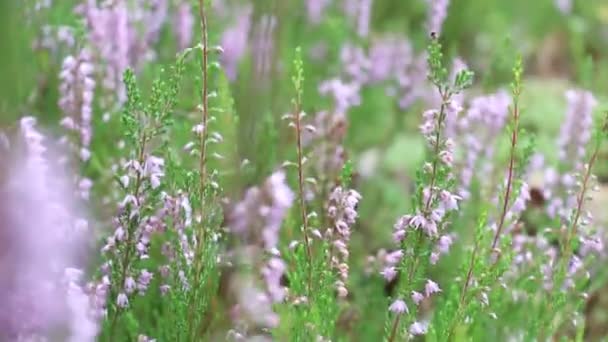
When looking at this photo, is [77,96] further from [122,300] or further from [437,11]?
[437,11]

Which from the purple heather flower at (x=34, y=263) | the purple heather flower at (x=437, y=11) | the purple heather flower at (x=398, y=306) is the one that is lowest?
the purple heather flower at (x=398, y=306)

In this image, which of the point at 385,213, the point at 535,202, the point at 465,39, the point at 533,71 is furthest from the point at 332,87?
the point at 533,71

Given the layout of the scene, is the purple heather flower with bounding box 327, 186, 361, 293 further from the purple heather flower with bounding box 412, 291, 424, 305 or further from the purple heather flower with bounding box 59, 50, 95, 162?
the purple heather flower with bounding box 59, 50, 95, 162

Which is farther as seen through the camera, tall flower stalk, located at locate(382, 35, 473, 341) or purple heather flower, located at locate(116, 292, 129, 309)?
purple heather flower, located at locate(116, 292, 129, 309)

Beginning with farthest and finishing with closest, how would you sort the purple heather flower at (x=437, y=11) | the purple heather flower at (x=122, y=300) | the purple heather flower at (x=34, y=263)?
the purple heather flower at (x=437, y=11) < the purple heather flower at (x=122, y=300) < the purple heather flower at (x=34, y=263)

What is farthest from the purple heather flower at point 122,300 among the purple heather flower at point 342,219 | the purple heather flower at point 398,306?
the purple heather flower at point 398,306

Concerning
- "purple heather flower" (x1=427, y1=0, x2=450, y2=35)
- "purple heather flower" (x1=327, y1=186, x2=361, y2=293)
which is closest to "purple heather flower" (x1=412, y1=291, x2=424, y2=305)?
"purple heather flower" (x1=327, y1=186, x2=361, y2=293)

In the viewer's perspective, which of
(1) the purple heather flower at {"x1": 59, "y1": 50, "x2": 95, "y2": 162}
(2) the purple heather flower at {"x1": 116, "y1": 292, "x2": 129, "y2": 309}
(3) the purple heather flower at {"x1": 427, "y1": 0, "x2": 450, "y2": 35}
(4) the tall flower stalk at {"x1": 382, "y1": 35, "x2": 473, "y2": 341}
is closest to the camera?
(4) the tall flower stalk at {"x1": 382, "y1": 35, "x2": 473, "y2": 341}

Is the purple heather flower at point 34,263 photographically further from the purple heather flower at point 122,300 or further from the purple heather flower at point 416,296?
the purple heather flower at point 416,296
